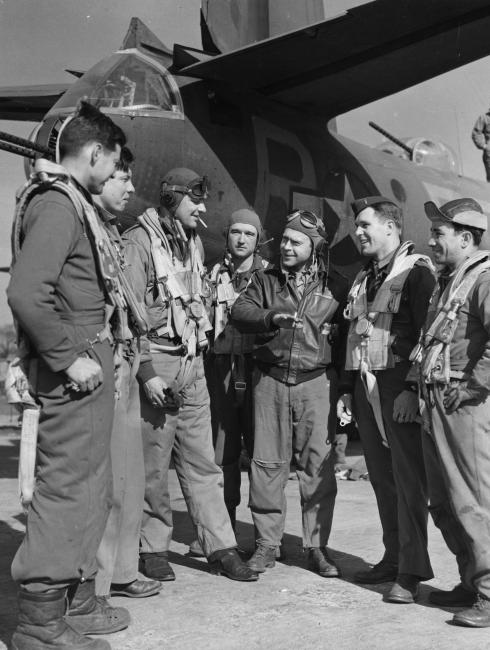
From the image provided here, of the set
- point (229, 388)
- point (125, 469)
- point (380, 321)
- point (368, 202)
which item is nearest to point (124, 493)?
point (125, 469)

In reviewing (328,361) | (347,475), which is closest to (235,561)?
(328,361)

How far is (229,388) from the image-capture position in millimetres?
5359

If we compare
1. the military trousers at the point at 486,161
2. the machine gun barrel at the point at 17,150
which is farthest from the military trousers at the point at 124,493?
the military trousers at the point at 486,161

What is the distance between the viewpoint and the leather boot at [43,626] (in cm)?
323

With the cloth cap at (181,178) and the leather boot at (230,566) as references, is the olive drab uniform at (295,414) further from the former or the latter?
the cloth cap at (181,178)

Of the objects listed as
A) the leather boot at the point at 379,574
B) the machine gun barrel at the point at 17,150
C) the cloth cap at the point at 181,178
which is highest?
the machine gun barrel at the point at 17,150

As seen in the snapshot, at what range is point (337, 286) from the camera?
5070 mm

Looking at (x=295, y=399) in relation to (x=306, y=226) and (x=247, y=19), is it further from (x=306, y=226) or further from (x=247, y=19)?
(x=247, y=19)

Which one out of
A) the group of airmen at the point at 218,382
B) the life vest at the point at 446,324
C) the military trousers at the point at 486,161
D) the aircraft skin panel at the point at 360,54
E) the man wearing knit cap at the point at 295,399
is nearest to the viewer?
the group of airmen at the point at 218,382

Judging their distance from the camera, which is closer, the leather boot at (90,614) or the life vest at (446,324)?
the leather boot at (90,614)

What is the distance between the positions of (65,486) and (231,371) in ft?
7.15

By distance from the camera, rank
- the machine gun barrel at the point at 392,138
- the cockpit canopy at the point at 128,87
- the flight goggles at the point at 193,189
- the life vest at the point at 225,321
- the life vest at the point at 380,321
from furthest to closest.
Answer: the machine gun barrel at the point at 392,138
the cockpit canopy at the point at 128,87
the life vest at the point at 225,321
the flight goggles at the point at 193,189
the life vest at the point at 380,321

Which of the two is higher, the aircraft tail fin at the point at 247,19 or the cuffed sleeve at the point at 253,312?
the aircraft tail fin at the point at 247,19

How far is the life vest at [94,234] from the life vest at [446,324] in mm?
1501
